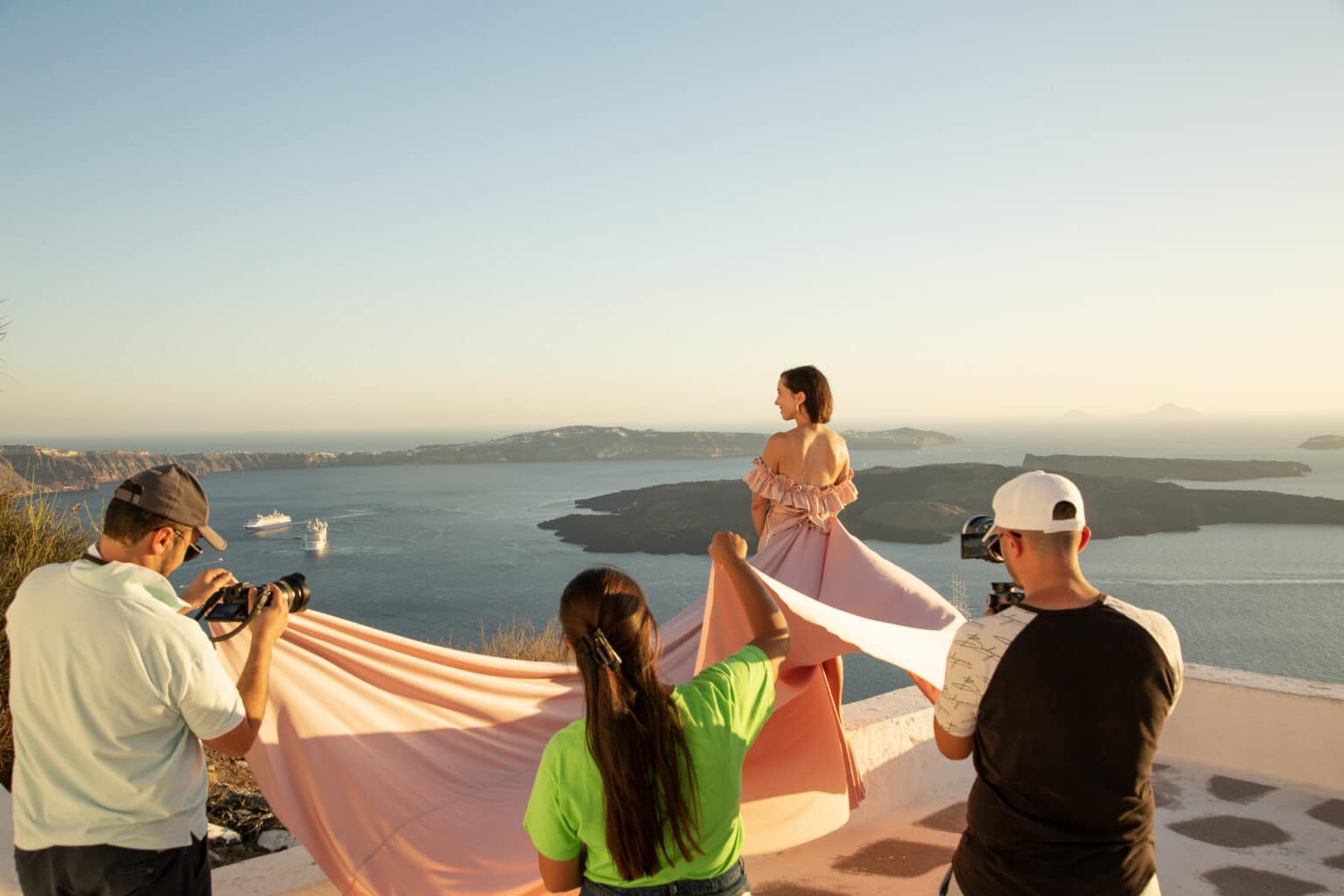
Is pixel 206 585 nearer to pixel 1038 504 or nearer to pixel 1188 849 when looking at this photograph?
pixel 1038 504

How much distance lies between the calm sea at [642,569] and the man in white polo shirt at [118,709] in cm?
2259

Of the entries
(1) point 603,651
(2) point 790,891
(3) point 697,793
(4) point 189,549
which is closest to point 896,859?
(2) point 790,891

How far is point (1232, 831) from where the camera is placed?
357 centimetres

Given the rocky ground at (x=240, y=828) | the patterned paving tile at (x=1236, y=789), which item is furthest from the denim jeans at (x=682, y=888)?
the patterned paving tile at (x=1236, y=789)

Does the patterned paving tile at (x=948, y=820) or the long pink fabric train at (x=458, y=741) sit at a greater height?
the long pink fabric train at (x=458, y=741)

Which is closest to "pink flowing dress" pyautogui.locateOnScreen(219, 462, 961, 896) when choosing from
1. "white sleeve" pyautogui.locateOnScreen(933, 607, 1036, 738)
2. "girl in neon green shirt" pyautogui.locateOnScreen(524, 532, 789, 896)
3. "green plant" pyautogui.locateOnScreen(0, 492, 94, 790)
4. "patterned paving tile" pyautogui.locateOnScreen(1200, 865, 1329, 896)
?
"white sleeve" pyautogui.locateOnScreen(933, 607, 1036, 738)

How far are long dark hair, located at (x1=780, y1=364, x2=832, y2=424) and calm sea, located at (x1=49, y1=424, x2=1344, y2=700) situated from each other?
21215 millimetres

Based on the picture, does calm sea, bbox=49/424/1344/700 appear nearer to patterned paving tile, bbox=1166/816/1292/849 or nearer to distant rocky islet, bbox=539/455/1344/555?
distant rocky islet, bbox=539/455/1344/555

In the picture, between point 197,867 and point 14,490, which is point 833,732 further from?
point 14,490

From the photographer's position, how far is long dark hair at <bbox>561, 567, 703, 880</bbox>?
129cm

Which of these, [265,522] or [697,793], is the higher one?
[697,793]

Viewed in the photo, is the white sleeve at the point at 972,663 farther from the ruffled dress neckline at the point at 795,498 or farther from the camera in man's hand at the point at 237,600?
the ruffled dress neckline at the point at 795,498

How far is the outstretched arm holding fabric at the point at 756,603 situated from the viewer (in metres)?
1.67

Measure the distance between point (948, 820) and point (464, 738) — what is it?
7.47ft
